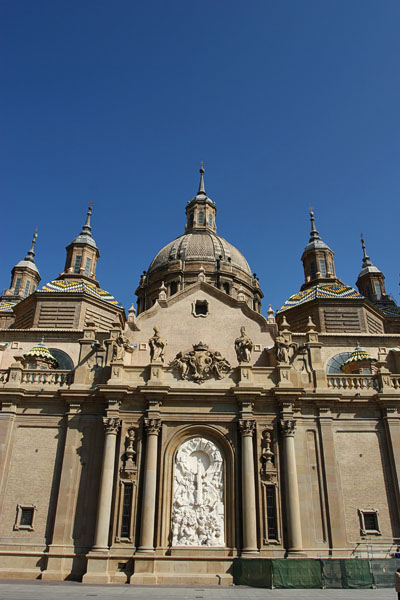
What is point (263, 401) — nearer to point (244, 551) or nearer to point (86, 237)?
point (244, 551)

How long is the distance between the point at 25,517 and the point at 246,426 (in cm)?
1198

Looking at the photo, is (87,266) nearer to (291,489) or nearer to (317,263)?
(317,263)

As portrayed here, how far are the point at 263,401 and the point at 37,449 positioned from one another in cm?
1229

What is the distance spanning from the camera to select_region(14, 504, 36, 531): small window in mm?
24172

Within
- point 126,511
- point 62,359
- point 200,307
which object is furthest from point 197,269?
point 126,511

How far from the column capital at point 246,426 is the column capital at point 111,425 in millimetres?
6397

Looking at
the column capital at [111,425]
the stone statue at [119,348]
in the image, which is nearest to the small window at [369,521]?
the column capital at [111,425]

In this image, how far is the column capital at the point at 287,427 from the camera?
2545 cm

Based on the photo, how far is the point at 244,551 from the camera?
22891 millimetres

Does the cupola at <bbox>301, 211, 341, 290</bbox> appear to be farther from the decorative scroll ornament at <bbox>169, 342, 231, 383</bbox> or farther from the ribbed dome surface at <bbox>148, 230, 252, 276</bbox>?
the decorative scroll ornament at <bbox>169, 342, 231, 383</bbox>

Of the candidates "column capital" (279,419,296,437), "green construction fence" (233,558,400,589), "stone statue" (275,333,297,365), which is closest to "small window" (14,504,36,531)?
"green construction fence" (233,558,400,589)

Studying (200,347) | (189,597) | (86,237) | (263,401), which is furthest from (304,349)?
(86,237)

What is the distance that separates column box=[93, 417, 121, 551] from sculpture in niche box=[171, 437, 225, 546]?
3.19m

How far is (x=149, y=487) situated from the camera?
78.9ft
